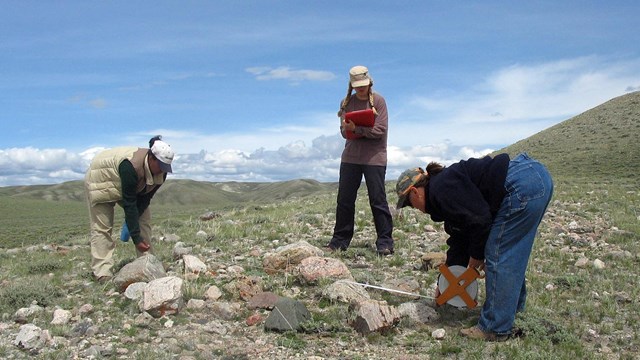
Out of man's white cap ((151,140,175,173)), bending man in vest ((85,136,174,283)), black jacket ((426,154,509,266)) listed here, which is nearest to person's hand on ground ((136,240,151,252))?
bending man in vest ((85,136,174,283))

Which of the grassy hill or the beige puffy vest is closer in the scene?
the grassy hill

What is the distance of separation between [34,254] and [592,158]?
37267 mm

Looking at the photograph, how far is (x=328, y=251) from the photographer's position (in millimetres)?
8734

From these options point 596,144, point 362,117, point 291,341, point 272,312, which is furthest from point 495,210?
point 596,144

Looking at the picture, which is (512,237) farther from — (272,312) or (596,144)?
(596,144)

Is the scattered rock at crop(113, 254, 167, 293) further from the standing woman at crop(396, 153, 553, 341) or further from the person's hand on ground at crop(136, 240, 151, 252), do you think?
the standing woman at crop(396, 153, 553, 341)

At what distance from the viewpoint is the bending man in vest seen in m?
7.10

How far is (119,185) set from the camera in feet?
24.1

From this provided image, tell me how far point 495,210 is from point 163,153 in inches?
160

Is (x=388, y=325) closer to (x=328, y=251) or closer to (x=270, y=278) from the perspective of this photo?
(x=270, y=278)

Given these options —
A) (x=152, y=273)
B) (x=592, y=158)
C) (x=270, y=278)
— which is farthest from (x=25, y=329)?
(x=592, y=158)

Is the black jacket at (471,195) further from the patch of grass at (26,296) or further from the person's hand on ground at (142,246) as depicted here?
the patch of grass at (26,296)

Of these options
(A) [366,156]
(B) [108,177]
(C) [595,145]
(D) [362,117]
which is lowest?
(B) [108,177]

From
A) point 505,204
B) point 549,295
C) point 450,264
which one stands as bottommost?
point 549,295
